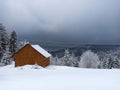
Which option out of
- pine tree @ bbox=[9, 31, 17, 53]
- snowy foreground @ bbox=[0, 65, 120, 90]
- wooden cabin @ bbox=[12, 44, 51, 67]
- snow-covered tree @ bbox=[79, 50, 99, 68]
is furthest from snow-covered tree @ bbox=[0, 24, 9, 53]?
snowy foreground @ bbox=[0, 65, 120, 90]

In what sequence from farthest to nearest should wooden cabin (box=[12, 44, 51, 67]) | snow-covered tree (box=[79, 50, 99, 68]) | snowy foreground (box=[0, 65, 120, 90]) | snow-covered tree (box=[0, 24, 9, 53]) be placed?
snow-covered tree (box=[79, 50, 99, 68]) < snow-covered tree (box=[0, 24, 9, 53]) < wooden cabin (box=[12, 44, 51, 67]) < snowy foreground (box=[0, 65, 120, 90])

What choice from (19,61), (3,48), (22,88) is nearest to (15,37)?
(3,48)

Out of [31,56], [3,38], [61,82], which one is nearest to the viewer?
[61,82]

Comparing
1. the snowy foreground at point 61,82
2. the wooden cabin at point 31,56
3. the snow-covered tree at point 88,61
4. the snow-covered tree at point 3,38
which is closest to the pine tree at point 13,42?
the snow-covered tree at point 3,38

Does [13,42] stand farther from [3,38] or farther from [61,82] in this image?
[61,82]

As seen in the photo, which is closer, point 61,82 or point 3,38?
point 61,82

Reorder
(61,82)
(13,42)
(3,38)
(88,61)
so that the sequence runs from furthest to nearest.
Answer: (88,61)
(13,42)
(3,38)
(61,82)

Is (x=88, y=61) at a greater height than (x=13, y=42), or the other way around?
(x=13, y=42)

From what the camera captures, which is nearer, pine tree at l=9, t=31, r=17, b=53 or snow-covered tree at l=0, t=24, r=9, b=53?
snow-covered tree at l=0, t=24, r=9, b=53

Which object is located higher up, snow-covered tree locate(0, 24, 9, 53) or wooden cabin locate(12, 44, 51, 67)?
snow-covered tree locate(0, 24, 9, 53)

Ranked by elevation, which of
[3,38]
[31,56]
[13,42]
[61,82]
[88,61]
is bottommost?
[61,82]

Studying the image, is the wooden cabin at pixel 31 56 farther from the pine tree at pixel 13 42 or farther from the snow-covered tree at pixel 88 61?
the snow-covered tree at pixel 88 61

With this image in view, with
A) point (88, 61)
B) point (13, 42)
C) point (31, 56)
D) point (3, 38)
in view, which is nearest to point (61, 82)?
point (31, 56)

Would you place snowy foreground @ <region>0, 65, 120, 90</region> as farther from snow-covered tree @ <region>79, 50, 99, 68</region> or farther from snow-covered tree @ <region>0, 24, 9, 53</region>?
snow-covered tree @ <region>79, 50, 99, 68</region>
